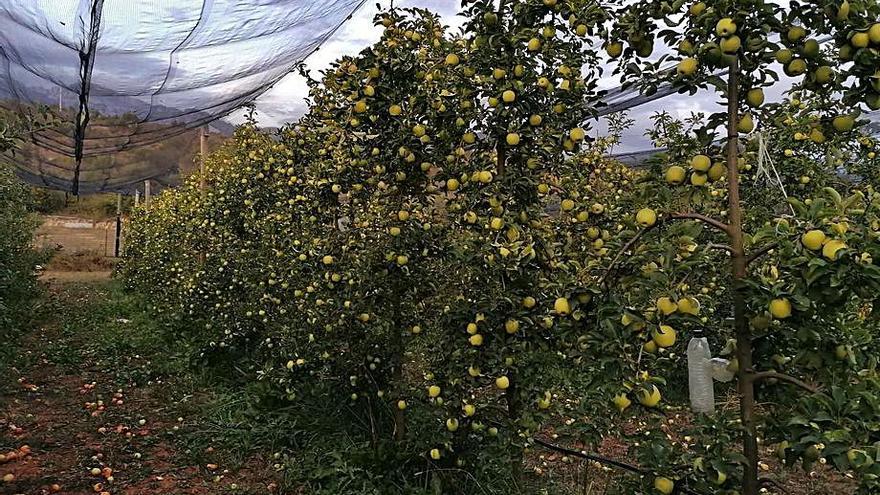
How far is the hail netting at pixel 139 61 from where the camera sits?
3.60m

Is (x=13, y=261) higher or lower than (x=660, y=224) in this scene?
lower

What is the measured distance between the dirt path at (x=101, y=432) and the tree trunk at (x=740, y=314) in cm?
240

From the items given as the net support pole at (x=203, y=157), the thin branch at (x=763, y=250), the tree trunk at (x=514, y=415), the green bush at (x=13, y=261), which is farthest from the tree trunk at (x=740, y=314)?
the net support pole at (x=203, y=157)

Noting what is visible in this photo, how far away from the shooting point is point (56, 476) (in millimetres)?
3162

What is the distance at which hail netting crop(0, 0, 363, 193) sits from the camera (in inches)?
142

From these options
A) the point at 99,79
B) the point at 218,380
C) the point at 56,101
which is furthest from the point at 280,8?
the point at 218,380

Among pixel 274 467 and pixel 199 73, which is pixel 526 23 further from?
pixel 199 73

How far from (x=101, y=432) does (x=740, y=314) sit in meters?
3.80

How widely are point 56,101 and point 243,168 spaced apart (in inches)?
55.5

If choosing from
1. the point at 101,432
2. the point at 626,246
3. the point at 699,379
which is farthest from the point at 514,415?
the point at 101,432

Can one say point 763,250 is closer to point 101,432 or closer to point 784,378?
point 784,378

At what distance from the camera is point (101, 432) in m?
3.78

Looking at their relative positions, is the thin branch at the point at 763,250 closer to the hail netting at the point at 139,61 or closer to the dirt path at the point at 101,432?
the dirt path at the point at 101,432

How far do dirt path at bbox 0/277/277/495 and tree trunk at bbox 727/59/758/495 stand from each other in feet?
7.88
